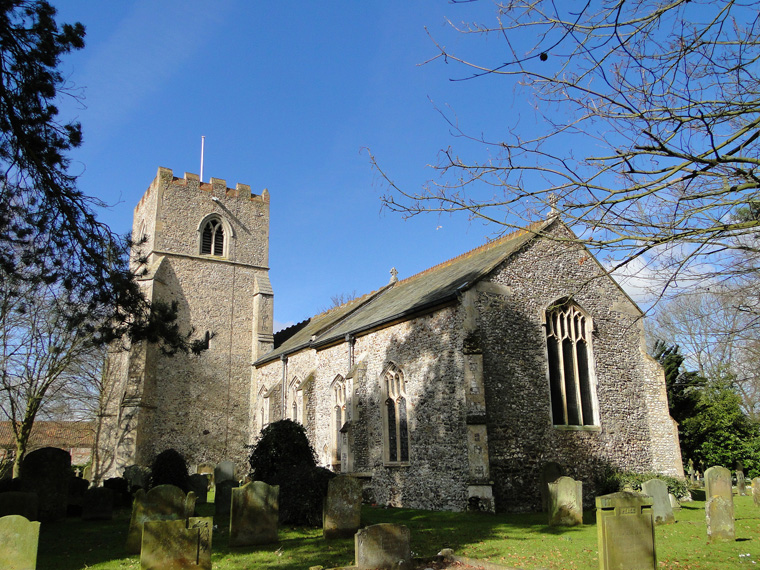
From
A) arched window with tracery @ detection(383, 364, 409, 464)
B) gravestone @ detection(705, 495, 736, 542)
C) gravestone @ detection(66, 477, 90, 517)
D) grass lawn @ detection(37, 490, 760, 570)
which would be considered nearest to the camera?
grass lawn @ detection(37, 490, 760, 570)

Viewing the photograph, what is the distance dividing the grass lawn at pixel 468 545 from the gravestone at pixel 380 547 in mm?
681

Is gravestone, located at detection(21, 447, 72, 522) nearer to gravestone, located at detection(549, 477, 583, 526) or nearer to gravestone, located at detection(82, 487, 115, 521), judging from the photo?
gravestone, located at detection(82, 487, 115, 521)

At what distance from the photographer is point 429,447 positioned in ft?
47.4

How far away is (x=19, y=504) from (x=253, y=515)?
4798 mm

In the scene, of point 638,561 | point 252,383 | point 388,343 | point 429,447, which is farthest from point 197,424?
point 638,561

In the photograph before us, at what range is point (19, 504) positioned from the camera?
10.9 m

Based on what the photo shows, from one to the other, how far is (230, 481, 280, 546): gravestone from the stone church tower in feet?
44.6

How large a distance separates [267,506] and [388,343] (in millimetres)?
7420

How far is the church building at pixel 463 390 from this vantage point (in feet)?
45.1

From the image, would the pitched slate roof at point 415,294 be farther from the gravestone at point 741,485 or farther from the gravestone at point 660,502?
the gravestone at point 741,485

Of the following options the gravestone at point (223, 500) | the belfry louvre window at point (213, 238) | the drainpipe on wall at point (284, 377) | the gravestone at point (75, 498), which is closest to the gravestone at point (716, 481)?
the gravestone at point (223, 500)

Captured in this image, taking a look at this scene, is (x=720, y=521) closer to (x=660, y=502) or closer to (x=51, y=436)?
(x=660, y=502)

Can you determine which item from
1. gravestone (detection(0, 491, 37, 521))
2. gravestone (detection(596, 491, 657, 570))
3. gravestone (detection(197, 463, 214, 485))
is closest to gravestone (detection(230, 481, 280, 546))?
gravestone (detection(0, 491, 37, 521))

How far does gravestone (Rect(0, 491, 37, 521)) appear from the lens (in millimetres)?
10734
